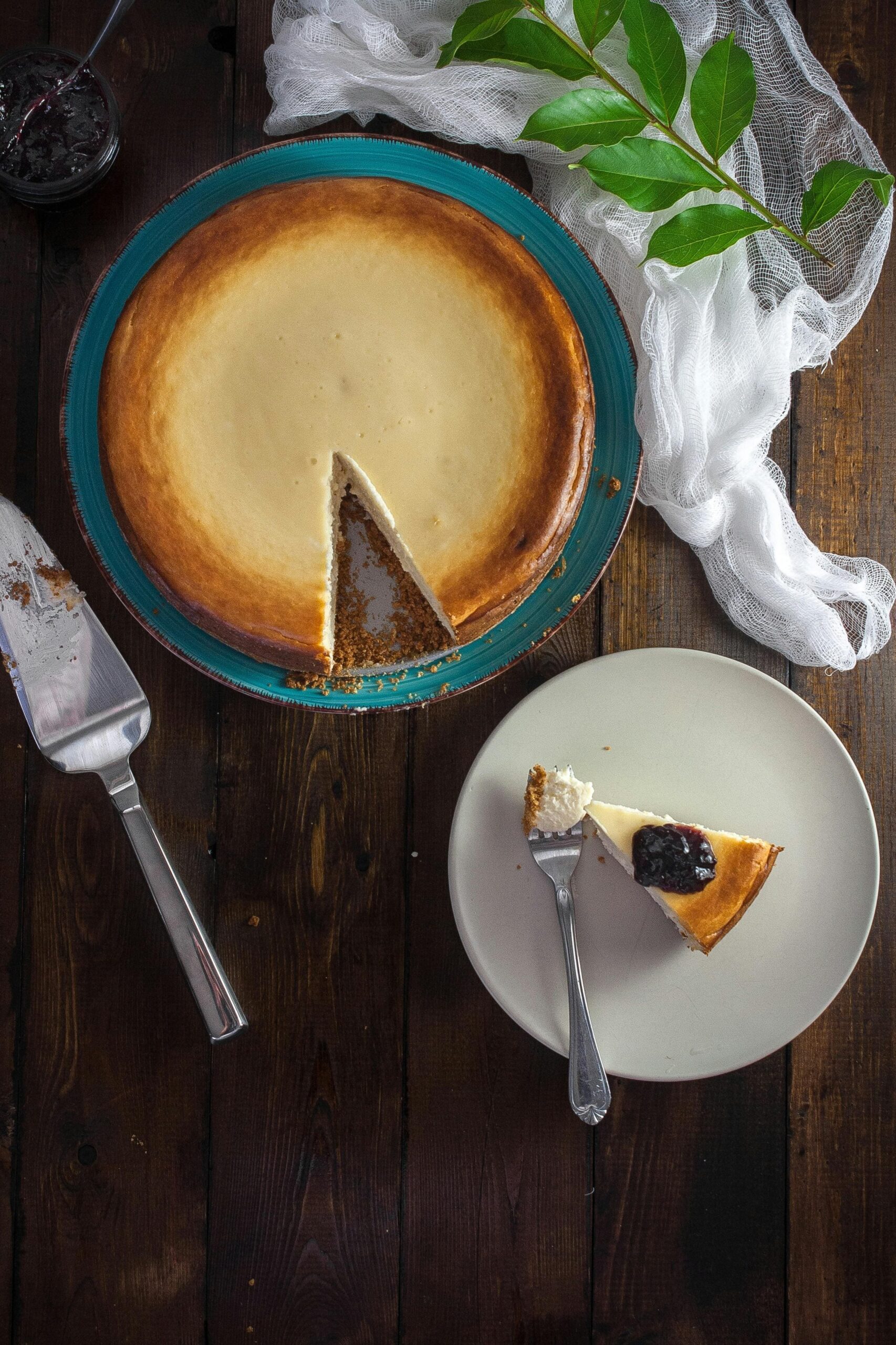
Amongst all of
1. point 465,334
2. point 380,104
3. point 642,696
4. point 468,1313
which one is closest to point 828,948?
point 642,696

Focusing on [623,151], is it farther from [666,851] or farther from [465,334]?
[666,851]

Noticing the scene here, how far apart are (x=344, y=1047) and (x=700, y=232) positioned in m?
2.03

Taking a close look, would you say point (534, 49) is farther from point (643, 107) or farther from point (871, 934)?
point (871, 934)

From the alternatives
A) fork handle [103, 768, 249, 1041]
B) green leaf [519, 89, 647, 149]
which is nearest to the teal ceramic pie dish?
green leaf [519, 89, 647, 149]

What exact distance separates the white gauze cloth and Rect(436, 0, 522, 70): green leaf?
17cm

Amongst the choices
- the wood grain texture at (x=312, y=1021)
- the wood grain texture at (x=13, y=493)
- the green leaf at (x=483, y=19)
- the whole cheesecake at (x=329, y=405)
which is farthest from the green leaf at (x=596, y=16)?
the wood grain texture at (x=312, y=1021)

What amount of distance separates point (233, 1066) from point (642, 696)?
52.5 inches

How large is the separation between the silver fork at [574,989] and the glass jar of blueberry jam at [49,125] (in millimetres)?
1786

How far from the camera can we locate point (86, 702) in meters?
1.99

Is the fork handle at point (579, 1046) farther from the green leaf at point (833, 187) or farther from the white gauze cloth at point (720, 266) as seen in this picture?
the green leaf at point (833, 187)

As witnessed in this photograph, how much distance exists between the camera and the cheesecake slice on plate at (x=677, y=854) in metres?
1.94

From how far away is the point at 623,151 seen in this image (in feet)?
5.99

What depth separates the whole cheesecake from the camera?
1.79 metres

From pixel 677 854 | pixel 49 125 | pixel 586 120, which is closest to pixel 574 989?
pixel 677 854
